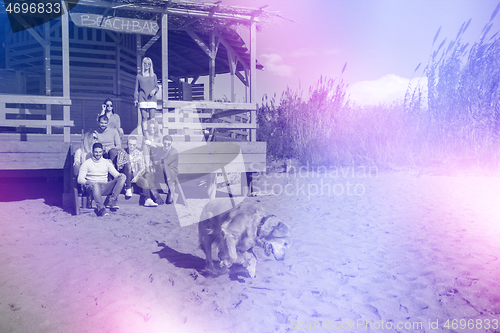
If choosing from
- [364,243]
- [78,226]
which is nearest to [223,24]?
[78,226]

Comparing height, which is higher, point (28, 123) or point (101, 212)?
point (28, 123)

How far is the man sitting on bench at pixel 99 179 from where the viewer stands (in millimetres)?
6094

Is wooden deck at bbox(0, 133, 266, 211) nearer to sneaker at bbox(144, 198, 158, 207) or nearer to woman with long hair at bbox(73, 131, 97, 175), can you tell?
woman with long hair at bbox(73, 131, 97, 175)

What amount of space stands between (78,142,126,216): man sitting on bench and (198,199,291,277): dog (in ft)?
10.3

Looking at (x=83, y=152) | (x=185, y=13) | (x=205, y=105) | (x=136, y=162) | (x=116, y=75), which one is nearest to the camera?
(x=83, y=152)

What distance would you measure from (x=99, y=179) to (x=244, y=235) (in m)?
3.81

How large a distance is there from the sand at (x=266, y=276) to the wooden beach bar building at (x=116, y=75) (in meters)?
1.60

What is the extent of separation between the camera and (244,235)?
11.0ft

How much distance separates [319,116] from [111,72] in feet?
22.4

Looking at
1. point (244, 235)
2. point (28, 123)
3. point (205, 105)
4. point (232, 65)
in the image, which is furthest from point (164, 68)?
point (244, 235)

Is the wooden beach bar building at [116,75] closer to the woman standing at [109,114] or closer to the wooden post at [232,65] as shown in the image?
the wooden post at [232,65]

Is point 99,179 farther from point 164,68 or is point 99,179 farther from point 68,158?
point 164,68

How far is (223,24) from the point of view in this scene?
934 cm

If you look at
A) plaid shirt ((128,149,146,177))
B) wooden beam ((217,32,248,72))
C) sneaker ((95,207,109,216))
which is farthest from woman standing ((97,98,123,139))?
wooden beam ((217,32,248,72))
